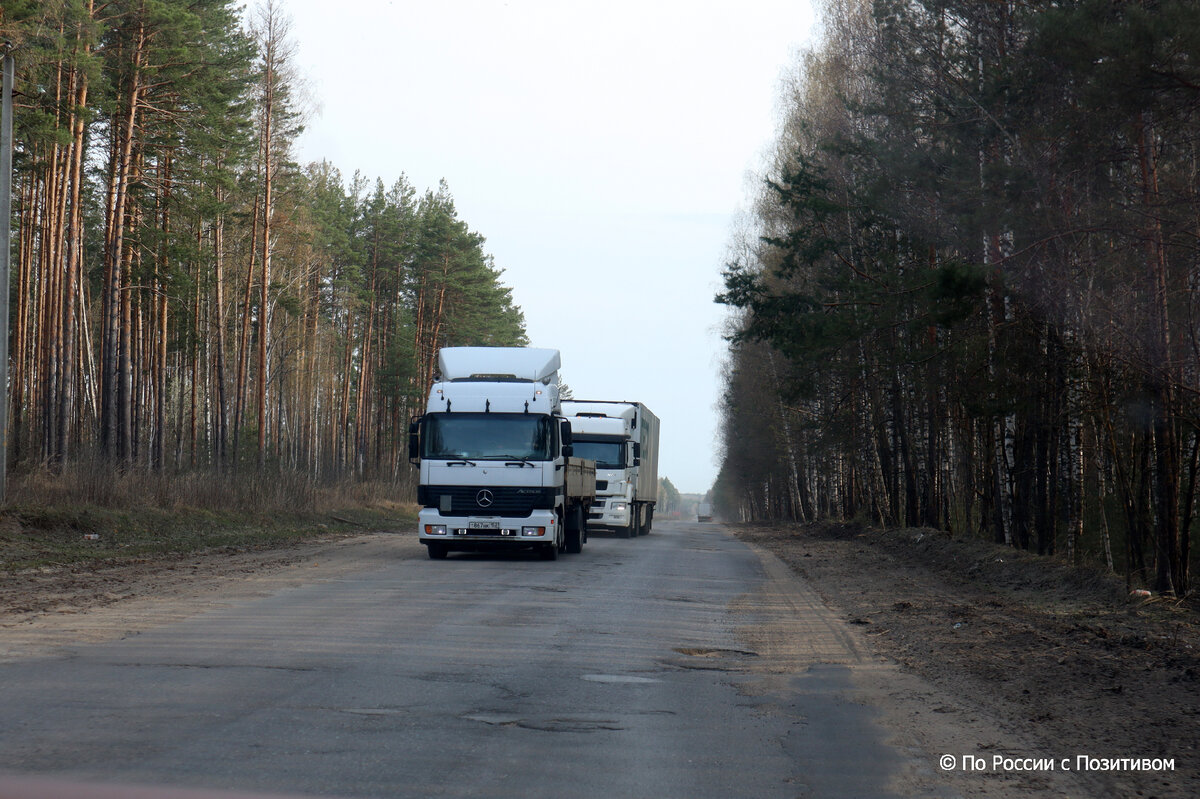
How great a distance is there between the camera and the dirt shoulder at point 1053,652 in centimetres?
590

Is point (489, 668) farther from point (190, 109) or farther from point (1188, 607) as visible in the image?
point (190, 109)

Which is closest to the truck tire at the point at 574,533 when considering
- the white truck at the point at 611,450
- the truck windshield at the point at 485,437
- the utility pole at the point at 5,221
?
the truck windshield at the point at 485,437

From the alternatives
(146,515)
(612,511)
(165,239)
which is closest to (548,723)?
(146,515)

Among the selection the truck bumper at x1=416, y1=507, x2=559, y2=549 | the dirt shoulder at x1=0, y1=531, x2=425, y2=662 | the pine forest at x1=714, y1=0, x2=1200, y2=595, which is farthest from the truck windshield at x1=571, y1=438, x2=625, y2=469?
the truck bumper at x1=416, y1=507, x2=559, y2=549

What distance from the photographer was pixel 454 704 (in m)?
6.44

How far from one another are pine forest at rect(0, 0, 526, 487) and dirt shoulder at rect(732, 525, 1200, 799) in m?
17.2

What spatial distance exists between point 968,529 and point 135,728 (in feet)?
65.6

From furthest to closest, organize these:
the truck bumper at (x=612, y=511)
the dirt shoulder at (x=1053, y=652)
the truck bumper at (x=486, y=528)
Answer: the truck bumper at (x=612, y=511), the truck bumper at (x=486, y=528), the dirt shoulder at (x=1053, y=652)

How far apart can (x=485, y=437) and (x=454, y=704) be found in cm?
1200

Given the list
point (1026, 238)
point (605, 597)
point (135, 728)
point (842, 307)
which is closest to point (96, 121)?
point (842, 307)

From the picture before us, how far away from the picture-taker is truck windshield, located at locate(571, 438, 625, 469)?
1201 inches

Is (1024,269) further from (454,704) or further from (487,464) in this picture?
(454,704)

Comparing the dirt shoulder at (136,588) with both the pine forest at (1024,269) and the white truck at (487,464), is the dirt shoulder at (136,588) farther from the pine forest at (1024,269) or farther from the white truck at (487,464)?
the pine forest at (1024,269)

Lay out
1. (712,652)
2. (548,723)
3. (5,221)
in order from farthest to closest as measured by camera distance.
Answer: (5,221), (712,652), (548,723)
